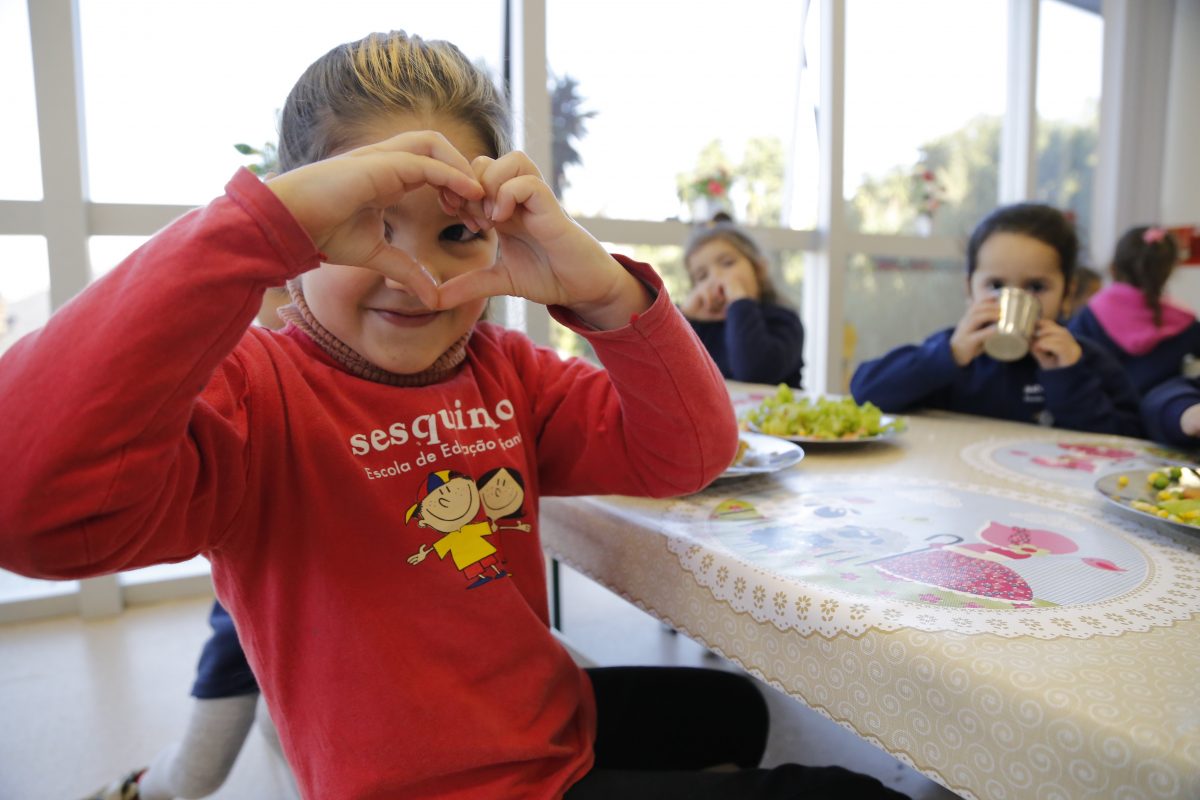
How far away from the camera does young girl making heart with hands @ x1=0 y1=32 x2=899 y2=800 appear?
43 cm

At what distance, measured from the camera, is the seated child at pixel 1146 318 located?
2113mm

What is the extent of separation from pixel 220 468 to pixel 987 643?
53 cm

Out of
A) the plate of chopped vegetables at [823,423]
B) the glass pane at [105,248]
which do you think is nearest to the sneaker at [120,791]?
the plate of chopped vegetables at [823,423]

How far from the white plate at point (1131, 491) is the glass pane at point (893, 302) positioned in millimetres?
2362

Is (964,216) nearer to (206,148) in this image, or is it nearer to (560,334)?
(560,334)

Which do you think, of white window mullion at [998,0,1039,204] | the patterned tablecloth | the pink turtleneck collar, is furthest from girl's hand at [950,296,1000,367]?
white window mullion at [998,0,1039,204]

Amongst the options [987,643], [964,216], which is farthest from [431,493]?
[964,216]

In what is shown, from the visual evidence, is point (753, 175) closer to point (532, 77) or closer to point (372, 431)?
Result: point (532, 77)

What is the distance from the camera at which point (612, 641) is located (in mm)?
1749

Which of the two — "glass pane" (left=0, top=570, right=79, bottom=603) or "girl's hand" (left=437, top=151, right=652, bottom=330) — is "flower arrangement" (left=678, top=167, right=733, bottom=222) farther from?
"glass pane" (left=0, top=570, right=79, bottom=603)

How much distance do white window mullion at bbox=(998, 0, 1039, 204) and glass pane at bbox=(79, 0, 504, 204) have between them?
2.91m

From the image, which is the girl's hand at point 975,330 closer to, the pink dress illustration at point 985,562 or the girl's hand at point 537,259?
the pink dress illustration at point 985,562

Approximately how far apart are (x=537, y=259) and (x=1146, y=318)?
2208 millimetres

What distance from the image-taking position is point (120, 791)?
1.06 meters
